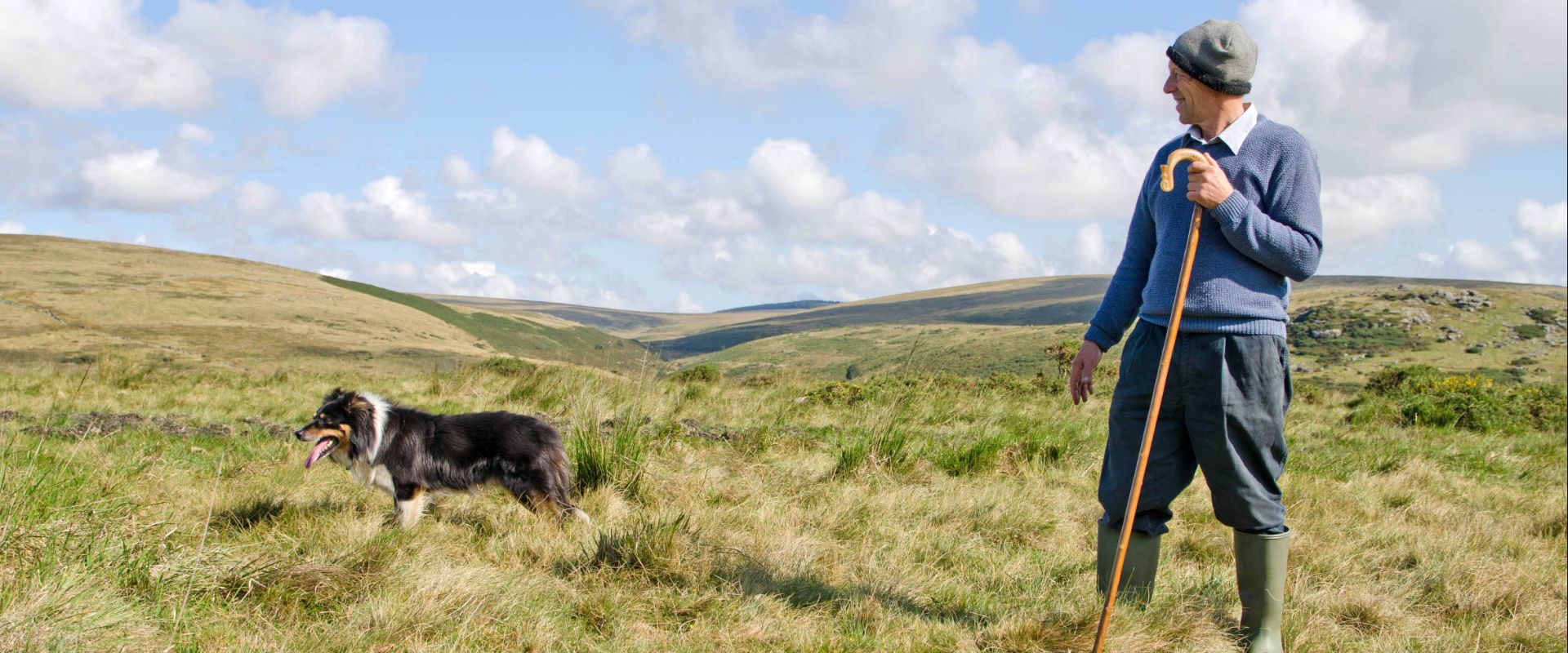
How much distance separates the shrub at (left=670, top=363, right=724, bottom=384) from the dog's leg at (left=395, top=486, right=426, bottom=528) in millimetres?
7179

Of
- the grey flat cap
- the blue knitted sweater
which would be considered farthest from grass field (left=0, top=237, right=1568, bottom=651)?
the grey flat cap

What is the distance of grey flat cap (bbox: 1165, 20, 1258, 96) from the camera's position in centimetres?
288

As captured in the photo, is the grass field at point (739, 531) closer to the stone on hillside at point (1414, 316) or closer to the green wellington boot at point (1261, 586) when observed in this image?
the green wellington boot at point (1261, 586)

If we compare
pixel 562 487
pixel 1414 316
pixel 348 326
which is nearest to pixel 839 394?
pixel 562 487

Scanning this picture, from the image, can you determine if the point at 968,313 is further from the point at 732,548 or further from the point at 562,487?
the point at 732,548

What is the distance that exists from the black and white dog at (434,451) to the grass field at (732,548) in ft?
0.62

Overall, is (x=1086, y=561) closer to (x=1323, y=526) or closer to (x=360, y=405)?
(x=1323, y=526)

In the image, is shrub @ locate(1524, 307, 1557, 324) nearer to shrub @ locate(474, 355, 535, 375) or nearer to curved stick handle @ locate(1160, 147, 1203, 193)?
shrub @ locate(474, 355, 535, 375)

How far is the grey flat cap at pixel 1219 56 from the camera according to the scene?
114 inches

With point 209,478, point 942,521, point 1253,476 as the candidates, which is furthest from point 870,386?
point 1253,476

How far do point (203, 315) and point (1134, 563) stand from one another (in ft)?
184

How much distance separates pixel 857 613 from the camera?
3.46m

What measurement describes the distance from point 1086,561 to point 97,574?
400cm

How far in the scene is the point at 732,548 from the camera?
413 centimetres
